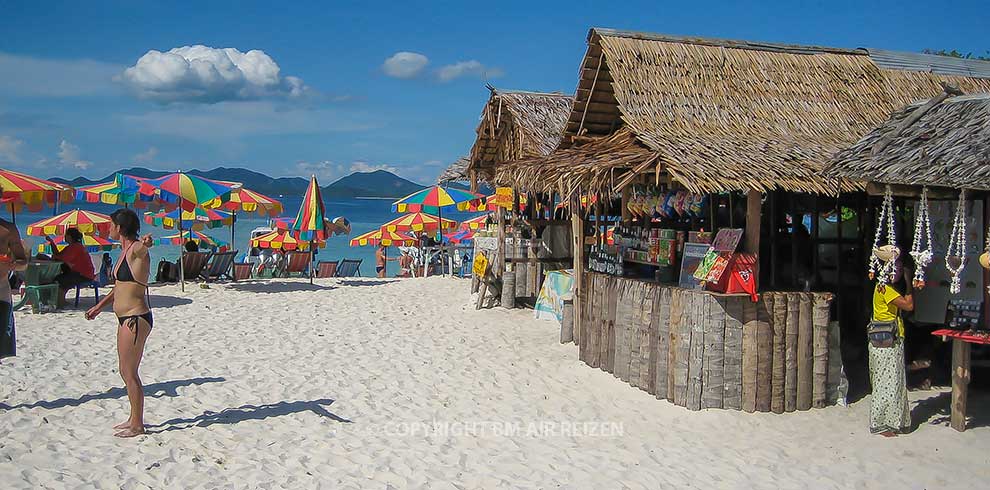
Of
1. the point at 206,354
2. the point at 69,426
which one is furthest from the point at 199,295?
the point at 69,426

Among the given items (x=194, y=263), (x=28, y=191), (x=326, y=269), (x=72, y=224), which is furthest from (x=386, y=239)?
(x=28, y=191)

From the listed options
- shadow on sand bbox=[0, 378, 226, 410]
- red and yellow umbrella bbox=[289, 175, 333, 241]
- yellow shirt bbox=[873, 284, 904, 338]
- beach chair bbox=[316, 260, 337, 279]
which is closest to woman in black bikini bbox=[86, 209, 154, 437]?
shadow on sand bbox=[0, 378, 226, 410]

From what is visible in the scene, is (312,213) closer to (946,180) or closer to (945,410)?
(945,410)

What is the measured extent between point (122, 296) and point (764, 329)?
527 centimetres

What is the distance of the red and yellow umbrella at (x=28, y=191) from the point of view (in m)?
11.4

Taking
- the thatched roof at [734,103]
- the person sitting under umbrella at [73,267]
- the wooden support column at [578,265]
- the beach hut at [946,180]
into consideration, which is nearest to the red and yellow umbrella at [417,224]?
the person sitting under umbrella at [73,267]

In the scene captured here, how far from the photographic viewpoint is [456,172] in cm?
1555

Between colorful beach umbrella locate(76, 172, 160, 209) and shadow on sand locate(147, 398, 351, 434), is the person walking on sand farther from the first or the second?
colorful beach umbrella locate(76, 172, 160, 209)

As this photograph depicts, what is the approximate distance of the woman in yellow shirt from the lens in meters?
6.14

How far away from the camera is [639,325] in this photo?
7.43 metres

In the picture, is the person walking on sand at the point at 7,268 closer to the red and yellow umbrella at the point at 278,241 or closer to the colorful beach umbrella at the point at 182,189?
the colorful beach umbrella at the point at 182,189

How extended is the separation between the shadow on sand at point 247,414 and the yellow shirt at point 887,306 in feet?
14.8

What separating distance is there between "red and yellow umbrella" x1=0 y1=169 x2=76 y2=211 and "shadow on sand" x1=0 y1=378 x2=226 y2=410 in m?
5.95

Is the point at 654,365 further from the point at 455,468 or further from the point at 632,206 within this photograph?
the point at 455,468
